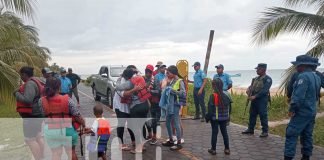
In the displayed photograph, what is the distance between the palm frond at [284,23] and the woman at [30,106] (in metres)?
6.21

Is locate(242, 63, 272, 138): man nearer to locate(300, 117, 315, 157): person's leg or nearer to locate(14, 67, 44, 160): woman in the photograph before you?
locate(300, 117, 315, 157): person's leg

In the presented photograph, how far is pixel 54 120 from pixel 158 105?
9.98ft

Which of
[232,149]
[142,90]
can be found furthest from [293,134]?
[142,90]

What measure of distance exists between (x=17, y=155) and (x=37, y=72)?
9.06m

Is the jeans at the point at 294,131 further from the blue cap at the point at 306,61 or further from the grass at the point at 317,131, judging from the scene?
the grass at the point at 317,131

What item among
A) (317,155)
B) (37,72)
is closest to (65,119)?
(317,155)

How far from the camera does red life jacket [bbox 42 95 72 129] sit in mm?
4723

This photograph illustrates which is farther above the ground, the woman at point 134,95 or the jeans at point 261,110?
the woman at point 134,95

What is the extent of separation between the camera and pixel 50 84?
15.3 ft

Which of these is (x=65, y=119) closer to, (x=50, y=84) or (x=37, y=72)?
(x=50, y=84)

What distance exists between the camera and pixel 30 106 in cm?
527

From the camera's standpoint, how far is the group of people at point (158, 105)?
4895 millimetres

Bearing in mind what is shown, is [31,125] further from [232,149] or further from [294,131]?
[294,131]

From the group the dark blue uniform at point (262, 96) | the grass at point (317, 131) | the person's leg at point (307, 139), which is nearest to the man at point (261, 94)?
the dark blue uniform at point (262, 96)
